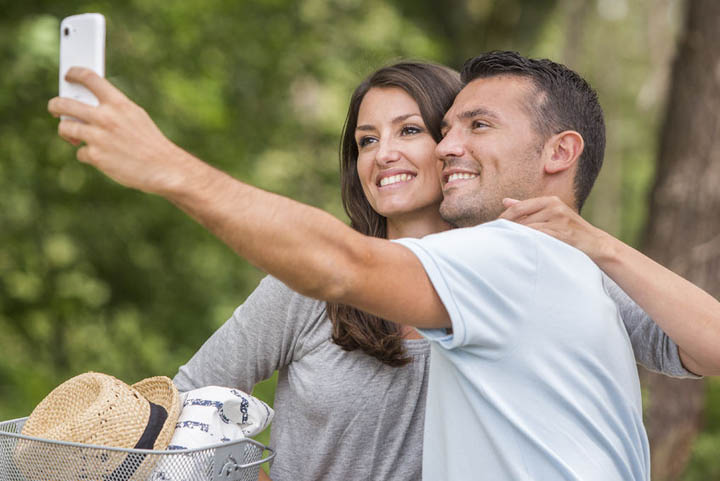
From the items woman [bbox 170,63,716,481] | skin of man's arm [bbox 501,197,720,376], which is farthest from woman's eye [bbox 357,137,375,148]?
skin of man's arm [bbox 501,197,720,376]

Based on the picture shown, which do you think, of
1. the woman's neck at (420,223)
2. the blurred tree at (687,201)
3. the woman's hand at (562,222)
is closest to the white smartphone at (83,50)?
the woman's hand at (562,222)

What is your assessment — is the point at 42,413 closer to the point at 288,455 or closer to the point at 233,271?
the point at 288,455

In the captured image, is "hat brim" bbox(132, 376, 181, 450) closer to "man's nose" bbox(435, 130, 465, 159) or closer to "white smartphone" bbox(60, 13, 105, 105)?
"white smartphone" bbox(60, 13, 105, 105)

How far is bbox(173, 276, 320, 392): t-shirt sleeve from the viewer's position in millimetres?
2385

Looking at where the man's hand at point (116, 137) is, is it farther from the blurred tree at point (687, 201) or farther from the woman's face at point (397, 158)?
the blurred tree at point (687, 201)

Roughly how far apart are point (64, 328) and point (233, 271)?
172cm

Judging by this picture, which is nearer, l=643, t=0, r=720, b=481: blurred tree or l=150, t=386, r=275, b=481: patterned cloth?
l=150, t=386, r=275, b=481: patterned cloth

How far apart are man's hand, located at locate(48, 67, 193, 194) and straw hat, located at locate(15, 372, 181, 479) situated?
512mm

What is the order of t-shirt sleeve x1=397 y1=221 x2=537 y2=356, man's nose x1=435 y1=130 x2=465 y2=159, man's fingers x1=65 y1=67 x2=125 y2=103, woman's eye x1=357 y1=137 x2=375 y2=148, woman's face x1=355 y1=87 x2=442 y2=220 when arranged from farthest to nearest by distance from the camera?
woman's eye x1=357 y1=137 x2=375 y2=148 → woman's face x1=355 y1=87 x2=442 y2=220 → man's nose x1=435 y1=130 x2=465 y2=159 → t-shirt sleeve x1=397 y1=221 x2=537 y2=356 → man's fingers x1=65 y1=67 x2=125 y2=103

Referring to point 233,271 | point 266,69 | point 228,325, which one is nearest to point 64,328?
point 233,271

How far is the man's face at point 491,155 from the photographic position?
7.11 feet

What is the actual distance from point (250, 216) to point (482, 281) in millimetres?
462

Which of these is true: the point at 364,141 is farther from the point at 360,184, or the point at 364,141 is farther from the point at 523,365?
the point at 523,365

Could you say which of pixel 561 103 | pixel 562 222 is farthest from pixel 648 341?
pixel 561 103
